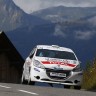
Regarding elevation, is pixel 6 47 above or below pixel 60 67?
above

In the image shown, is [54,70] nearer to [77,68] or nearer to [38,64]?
[38,64]

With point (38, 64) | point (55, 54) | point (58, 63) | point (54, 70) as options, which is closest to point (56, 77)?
point (54, 70)

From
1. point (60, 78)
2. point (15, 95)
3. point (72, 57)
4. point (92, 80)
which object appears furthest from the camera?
point (92, 80)

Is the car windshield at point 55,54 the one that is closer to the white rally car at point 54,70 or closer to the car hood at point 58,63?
the white rally car at point 54,70

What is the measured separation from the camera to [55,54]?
22.1m

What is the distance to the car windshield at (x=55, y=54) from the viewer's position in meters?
21.9

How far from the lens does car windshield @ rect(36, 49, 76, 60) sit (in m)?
21.9

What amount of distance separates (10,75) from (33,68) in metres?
24.5

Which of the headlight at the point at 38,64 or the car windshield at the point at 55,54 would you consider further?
the car windshield at the point at 55,54

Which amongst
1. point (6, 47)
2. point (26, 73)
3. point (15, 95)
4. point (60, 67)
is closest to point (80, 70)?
point (60, 67)

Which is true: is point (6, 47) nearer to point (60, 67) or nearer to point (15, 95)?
point (60, 67)

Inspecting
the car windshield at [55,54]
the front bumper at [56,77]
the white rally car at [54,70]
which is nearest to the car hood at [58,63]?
the white rally car at [54,70]

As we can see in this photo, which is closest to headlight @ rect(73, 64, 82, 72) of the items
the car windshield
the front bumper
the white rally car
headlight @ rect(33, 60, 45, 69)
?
the white rally car

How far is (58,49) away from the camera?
899 inches
